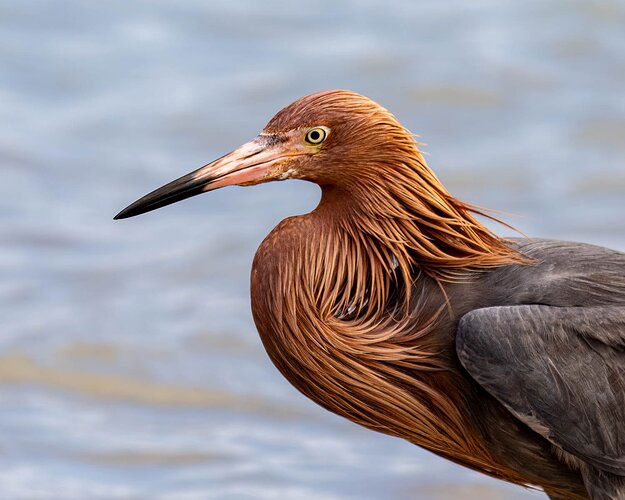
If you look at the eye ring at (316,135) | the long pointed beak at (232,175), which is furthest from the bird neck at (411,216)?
the long pointed beak at (232,175)

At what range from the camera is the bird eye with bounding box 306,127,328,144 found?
5.57m

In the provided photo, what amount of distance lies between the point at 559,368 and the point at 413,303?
0.65 m

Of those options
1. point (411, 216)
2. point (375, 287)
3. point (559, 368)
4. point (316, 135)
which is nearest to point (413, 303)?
point (375, 287)

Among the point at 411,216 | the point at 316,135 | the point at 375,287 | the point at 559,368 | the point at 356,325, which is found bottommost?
the point at 559,368

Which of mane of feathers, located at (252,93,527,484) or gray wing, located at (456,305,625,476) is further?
mane of feathers, located at (252,93,527,484)

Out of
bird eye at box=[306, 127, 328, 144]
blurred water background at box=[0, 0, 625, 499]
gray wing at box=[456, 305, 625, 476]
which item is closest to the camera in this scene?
gray wing at box=[456, 305, 625, 476]

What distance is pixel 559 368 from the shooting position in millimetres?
5457

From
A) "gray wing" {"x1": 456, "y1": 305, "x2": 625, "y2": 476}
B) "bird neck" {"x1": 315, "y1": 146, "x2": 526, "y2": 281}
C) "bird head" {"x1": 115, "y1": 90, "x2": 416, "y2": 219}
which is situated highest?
"bird head" {"x1": 115, "y1": 90, "x2": 416, "y2": 219}

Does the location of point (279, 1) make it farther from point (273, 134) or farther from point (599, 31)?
point (273, 134)

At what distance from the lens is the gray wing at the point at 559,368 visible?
541cm

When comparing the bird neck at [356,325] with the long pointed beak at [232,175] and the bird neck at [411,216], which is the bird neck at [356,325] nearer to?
the bird neck at [411,216]

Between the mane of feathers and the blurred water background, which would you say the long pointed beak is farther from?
the blurred water background

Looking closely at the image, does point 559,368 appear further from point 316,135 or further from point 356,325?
point 316,135

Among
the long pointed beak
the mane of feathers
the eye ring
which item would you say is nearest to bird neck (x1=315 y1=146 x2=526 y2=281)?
the mane of feathers
